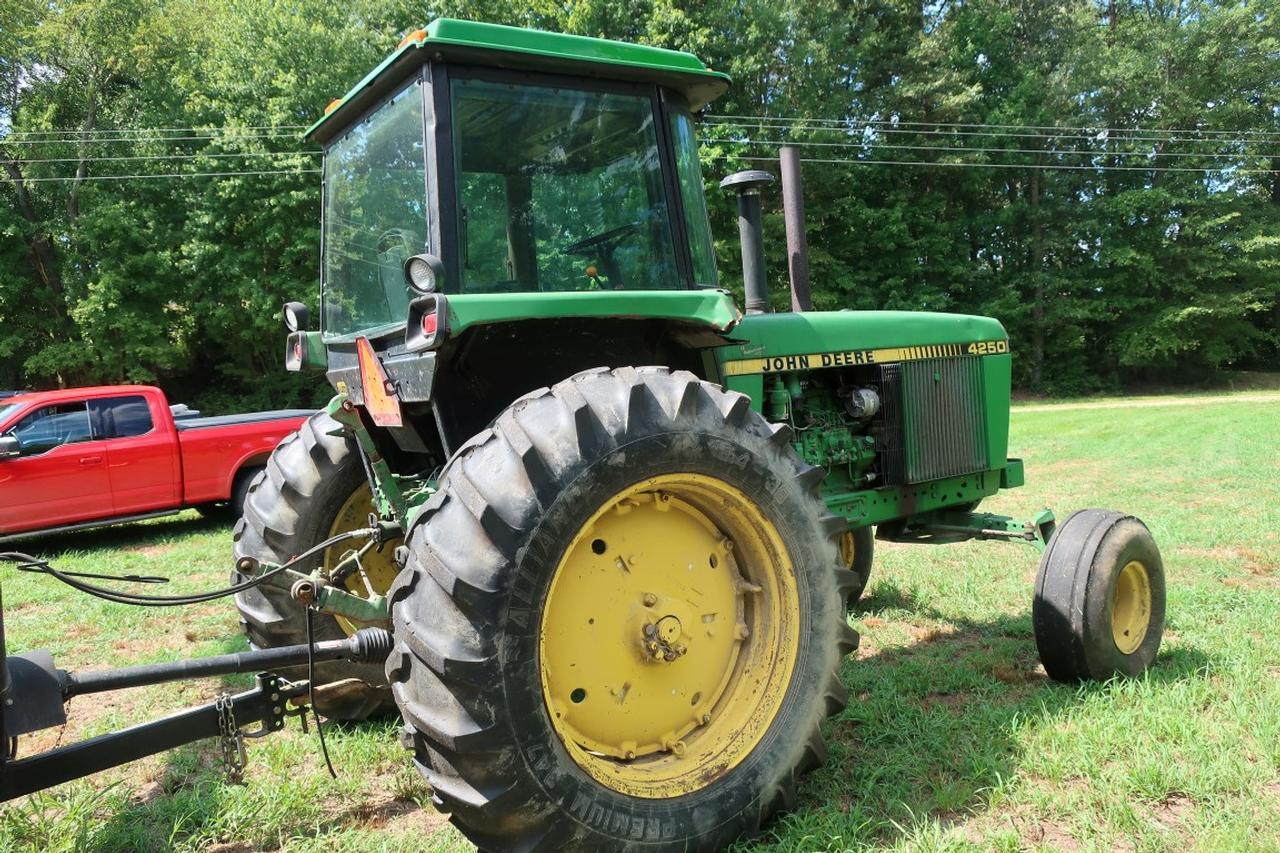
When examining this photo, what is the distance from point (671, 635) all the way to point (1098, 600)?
196 centimetres

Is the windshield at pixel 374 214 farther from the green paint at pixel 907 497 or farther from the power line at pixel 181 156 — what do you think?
the power line at pixel 181 156

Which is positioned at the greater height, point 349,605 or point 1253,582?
point 349,605

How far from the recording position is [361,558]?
3.45 m

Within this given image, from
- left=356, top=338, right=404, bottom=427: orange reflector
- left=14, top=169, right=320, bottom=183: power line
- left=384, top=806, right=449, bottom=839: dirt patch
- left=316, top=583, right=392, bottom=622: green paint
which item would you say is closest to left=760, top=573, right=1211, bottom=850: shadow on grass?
left=384, top=806, right=449, bottom=839: dirt patch

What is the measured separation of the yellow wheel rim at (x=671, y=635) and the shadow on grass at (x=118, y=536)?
24.6 ft

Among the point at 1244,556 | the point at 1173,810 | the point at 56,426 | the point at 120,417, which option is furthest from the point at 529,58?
the point at 56,426

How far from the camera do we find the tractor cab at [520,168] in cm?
262

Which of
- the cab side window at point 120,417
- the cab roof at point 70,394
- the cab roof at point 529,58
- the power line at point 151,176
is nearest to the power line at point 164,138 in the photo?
the power line at point 151,176

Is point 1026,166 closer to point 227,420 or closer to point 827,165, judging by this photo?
point 827,165

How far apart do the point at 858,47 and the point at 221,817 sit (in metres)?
26.6

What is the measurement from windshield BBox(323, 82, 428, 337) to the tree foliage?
1786 cm

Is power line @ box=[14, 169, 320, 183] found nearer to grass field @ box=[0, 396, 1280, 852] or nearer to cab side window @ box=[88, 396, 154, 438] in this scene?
cab side window @ box=[88, 396, 154, 438]

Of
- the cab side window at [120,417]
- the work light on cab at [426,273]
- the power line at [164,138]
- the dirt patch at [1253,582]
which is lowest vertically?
the dirt patch at [1253,582]

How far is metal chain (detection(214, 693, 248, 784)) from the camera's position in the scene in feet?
7.72
